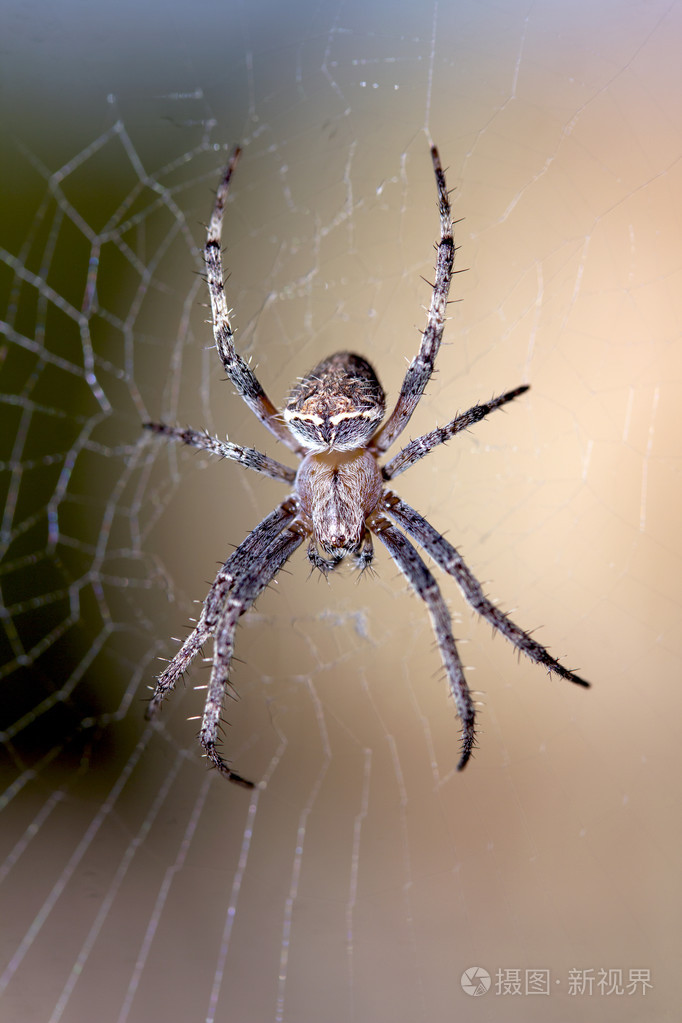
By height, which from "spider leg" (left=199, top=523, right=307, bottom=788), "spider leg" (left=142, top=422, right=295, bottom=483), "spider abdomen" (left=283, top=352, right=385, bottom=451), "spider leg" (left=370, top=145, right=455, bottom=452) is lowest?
"spider leg" (left=199, top=523, right=307, bottom=788)

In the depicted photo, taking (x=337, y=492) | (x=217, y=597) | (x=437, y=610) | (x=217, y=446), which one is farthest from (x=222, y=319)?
(x=437, y=610)

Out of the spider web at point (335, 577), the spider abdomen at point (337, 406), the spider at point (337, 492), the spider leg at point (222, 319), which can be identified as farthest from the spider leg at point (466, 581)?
the spider web at point (335, 577)

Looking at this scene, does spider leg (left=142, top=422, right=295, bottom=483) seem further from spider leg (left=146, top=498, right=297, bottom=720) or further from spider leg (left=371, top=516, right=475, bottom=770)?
spider leg (left=371, top=516, right=475, bottom=770)

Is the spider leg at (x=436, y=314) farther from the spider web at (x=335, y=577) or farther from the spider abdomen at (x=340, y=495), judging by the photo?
the spider web at (x=335, y=577)

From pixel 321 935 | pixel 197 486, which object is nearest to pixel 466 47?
pixel 197 486

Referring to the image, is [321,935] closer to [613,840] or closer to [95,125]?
[613,840]

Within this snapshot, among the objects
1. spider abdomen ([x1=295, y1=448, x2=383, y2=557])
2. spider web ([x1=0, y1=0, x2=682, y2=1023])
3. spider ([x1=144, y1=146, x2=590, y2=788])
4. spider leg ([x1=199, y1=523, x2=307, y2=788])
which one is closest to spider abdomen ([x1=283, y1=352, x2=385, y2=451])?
spider ([x1=144, y1=146, x2=590, y2=788])
